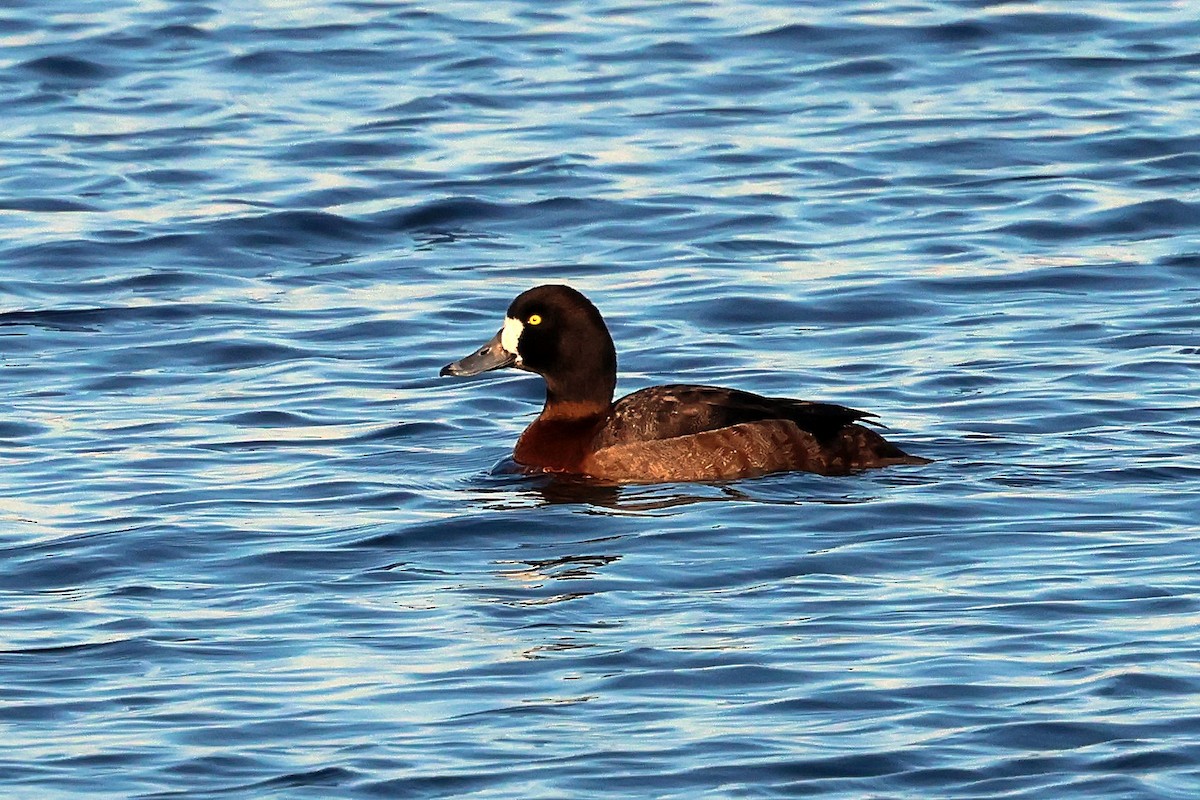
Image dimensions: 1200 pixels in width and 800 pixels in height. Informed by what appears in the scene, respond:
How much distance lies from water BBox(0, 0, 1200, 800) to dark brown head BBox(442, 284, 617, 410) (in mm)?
430

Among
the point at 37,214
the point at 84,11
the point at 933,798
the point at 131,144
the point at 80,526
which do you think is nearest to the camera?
the point at 933,798

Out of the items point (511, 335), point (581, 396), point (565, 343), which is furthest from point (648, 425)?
point (511, 335)

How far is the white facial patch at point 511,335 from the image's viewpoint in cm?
1154

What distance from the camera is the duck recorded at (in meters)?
10.7

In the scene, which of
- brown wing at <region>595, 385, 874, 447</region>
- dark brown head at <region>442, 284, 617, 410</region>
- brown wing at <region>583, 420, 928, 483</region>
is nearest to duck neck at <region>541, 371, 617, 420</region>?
dark brown head at <region>442, 284, 617, 410</region>

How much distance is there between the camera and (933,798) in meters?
6.68

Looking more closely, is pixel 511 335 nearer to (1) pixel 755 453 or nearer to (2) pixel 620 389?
(2) pixel 620 389

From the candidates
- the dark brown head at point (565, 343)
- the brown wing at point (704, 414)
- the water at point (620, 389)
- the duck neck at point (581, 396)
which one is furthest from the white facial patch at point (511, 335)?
the brown wing at point (704, 414)

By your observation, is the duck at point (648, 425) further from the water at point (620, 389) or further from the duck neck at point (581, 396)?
the water at point (620, 389)

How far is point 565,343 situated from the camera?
11461mm

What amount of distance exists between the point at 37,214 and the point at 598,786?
10405mm

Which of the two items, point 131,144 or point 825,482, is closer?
point 825,482

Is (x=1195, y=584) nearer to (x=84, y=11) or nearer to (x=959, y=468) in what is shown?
(x=959, y=468)

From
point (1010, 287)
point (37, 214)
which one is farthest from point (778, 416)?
point (37, 214)
